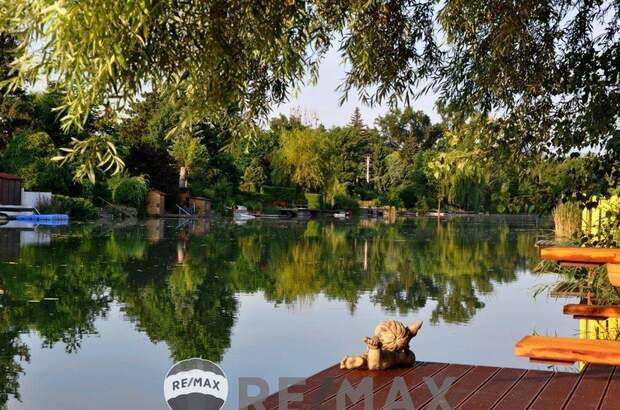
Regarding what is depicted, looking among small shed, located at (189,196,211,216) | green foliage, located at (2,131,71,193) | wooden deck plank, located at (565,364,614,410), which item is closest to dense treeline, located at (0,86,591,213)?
green foliage, located at (2,131,71,193)

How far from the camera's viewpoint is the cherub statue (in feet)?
14.2

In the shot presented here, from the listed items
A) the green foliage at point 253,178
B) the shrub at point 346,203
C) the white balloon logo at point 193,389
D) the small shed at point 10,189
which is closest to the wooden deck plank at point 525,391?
the white balloon logo at point 193,389

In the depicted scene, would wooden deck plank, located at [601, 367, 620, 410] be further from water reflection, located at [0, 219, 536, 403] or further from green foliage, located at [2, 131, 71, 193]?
green foliage, located at [2, 131, 71, 193]

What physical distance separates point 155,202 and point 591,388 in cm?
3501

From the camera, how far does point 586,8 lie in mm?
6035

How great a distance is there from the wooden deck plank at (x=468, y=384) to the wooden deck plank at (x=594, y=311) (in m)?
1.56

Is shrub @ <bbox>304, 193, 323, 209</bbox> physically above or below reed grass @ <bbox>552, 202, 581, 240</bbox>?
above

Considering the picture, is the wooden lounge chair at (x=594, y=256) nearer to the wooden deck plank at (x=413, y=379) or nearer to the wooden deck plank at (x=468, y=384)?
the wooden deck plank at (x=468, y=384)

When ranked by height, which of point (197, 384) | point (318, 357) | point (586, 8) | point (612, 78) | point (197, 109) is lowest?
point (318, 357)

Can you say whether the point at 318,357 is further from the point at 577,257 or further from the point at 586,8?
the point at 586,8

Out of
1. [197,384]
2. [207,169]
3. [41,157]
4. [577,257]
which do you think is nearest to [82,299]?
[577,257]

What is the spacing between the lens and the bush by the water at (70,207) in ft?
100

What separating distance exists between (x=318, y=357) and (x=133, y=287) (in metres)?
4.84

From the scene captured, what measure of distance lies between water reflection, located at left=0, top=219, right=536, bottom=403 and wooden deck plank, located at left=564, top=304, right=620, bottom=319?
2.84 meters
